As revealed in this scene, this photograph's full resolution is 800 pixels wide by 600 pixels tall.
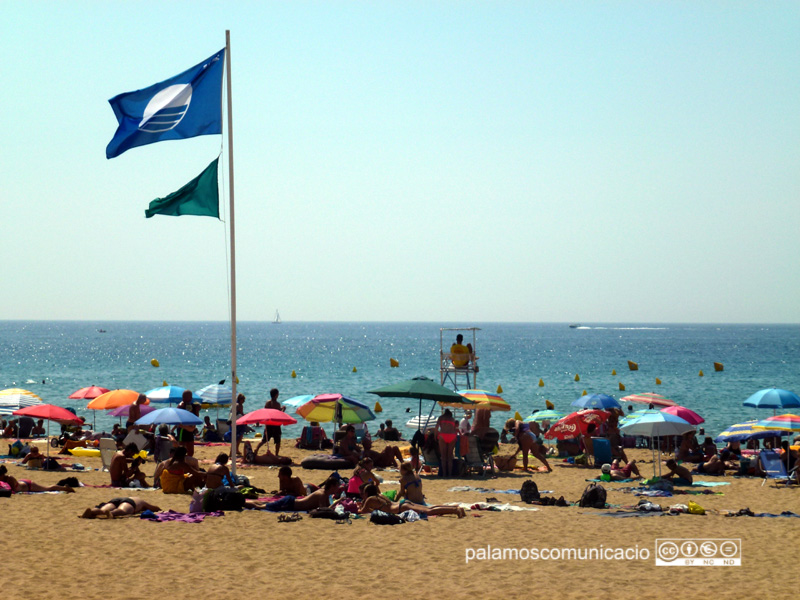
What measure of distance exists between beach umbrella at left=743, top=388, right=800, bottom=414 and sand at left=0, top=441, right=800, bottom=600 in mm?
8866

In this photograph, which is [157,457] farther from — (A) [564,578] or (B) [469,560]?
(A) [564,578]

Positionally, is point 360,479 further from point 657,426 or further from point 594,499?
point 657,426

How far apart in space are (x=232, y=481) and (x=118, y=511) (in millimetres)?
1923

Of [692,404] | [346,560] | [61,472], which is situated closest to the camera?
[346,560]

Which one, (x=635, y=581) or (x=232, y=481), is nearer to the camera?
(x=635, y=581)

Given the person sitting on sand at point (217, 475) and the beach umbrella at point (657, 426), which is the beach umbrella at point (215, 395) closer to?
the person sitting on sand at point (217, 475)

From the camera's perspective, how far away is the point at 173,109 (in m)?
13.0

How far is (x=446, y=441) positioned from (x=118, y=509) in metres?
7.87

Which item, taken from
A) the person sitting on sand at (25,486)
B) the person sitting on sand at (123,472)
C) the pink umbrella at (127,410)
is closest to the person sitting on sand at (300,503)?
the person sitting on sand at (123,472)

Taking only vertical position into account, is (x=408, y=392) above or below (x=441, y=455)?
above

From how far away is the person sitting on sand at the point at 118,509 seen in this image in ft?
37.9

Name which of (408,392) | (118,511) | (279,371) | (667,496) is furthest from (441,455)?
(279,371)

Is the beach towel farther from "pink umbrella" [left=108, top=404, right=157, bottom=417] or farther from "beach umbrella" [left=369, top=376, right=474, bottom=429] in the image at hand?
"pink umbrella" [left=108, top=404, right=157, bottom=417]

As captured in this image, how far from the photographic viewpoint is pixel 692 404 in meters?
46.8
